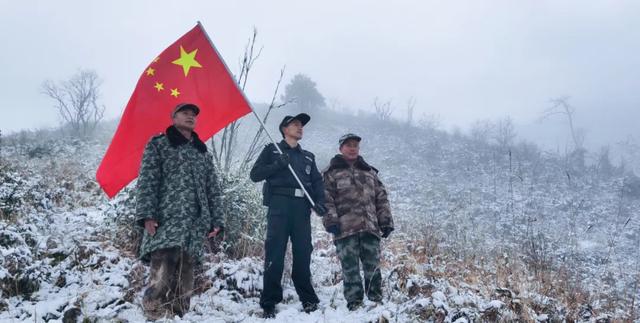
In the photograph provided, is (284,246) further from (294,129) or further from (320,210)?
(294,129)

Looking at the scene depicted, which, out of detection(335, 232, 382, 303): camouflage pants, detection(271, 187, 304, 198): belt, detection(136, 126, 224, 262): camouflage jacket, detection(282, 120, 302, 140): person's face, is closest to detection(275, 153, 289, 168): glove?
detection(271, 187, 304, 198): belt

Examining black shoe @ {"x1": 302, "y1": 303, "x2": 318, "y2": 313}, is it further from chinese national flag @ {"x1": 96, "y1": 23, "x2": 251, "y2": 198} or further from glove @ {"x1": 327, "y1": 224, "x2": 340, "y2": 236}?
chinese national flag @ {"x1": 96, "y1": 23, "x2": 251, "y2": 198}

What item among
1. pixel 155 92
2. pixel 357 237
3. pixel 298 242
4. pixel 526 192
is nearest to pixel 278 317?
pixel 298 242

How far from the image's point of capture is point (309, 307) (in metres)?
4.39

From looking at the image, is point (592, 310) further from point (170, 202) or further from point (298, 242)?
point (170, 202)

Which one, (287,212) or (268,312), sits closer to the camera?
(268,312)

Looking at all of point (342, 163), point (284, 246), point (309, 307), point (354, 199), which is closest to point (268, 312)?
point (309, 307)

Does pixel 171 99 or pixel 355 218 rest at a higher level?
pixel 171 99

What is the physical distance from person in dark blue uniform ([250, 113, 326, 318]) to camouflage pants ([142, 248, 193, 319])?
0.84 meters

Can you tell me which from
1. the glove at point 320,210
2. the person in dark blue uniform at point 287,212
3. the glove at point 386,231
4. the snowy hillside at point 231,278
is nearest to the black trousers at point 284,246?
the person in dark blue uniform at point 287,212

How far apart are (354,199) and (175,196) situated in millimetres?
1988

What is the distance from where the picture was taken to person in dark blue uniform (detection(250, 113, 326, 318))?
434 cm

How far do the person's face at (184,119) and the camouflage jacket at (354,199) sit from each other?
1.73m

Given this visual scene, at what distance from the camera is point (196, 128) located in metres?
4.64
